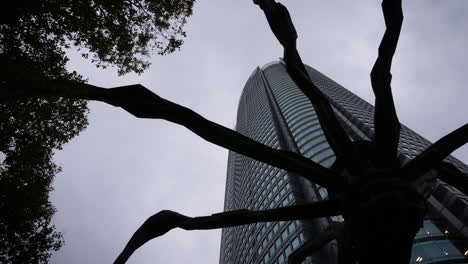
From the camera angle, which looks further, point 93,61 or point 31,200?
point 93,61

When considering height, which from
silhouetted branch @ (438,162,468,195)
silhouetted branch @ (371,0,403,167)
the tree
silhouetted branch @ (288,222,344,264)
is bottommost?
silhouetted branch @ (288,222,344,264)

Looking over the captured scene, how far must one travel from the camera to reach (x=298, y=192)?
1238 inches

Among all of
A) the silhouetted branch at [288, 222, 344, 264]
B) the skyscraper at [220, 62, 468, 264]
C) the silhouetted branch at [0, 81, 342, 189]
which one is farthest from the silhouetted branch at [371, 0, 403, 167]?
the skyscraper at [220, 62, 468, 264]

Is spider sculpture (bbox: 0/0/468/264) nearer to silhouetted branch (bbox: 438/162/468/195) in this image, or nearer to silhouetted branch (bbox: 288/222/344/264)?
silhouetted branch (bbox: 288/222/344/264)

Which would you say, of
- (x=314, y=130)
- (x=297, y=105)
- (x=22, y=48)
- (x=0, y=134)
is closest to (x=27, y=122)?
(x=0, y=134)

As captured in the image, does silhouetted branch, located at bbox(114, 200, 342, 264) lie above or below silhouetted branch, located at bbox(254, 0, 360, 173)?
below

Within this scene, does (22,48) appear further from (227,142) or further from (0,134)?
(227,142)

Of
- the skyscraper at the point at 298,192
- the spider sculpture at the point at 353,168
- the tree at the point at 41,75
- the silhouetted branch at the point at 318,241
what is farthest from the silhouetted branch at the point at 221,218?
the tree at the point at 41,75

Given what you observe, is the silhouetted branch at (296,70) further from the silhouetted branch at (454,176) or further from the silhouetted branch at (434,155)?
the silhouetted branch at (454,176)

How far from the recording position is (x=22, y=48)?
302 inches

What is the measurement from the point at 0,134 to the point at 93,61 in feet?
11.4

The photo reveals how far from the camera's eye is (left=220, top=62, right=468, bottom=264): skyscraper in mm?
19906

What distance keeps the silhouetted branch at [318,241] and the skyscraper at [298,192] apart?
85 centimetres

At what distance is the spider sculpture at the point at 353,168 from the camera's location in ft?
6.08
